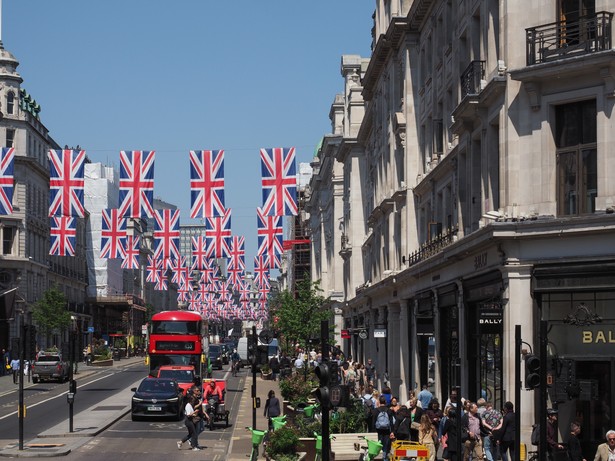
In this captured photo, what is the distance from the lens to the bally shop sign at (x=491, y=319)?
2894 centimetres

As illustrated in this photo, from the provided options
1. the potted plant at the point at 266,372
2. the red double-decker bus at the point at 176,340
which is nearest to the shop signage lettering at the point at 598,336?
the red double-decker bus at the point at 176,340

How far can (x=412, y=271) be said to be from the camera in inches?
1829

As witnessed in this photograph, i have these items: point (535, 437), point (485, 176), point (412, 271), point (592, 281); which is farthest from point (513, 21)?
point (412, 271)

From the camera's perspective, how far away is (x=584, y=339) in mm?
27281

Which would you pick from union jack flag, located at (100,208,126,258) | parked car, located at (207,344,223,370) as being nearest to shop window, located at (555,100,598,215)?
union jack flag, located at (100,208,126,258)

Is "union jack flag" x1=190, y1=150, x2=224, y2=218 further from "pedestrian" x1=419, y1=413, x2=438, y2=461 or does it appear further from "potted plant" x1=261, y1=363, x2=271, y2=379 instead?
"potted plant" x1=261, y1=363, x2=271, y2=379

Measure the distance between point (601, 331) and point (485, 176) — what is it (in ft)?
20.8

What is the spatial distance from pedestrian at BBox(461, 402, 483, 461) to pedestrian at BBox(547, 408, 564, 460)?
1904 mm

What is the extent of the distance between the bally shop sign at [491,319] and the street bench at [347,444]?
13.1 ft

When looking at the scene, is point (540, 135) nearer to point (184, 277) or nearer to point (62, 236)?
point (62, 236)

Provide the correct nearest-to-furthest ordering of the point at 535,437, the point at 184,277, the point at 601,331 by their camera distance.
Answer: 1. the point at 535,437
2. the point at 601,331
3. the point at 184,277

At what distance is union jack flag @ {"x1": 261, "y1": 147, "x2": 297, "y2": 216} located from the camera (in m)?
50.4

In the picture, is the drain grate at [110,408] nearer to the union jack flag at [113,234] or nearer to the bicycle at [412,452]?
the union jack flag at [113,234]

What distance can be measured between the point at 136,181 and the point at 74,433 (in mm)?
15034
